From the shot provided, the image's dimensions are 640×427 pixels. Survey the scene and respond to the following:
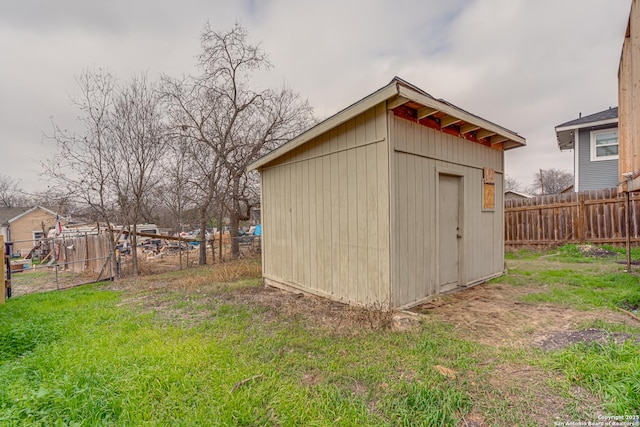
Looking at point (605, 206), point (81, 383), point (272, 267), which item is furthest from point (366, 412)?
point (605, 206)

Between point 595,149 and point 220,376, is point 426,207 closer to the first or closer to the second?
point 220,376

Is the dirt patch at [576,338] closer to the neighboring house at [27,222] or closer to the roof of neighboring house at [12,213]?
the neighboring house at [27,222]

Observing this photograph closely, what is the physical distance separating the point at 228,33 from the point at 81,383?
34.5 ft

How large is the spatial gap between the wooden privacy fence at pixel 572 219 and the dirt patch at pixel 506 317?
6.01m

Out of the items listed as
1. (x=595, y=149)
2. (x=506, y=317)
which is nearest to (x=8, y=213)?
(x=506, y=317)

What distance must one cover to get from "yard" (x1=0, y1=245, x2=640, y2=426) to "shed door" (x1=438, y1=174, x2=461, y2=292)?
34 cm

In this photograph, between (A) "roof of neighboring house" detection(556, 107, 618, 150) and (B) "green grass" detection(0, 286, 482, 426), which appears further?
(A) "roof of neighboring house" detection(556, 107, 618, 150)

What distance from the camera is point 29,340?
3162 mm

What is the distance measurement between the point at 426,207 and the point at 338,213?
4.31 feet

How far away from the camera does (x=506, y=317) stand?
3383mm

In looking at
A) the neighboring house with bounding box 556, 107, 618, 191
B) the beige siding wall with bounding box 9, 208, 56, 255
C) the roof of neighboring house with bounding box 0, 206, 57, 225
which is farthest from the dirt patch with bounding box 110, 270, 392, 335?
the roof of neighboring house with bounding box 0, 206, 57, 225

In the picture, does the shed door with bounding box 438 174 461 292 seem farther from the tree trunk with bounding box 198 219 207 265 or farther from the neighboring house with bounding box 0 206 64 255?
the neighboring house with bounding box 0 206 64 255

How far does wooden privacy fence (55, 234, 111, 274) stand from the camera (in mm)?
8278

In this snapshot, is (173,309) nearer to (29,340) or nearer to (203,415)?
(29,340)
